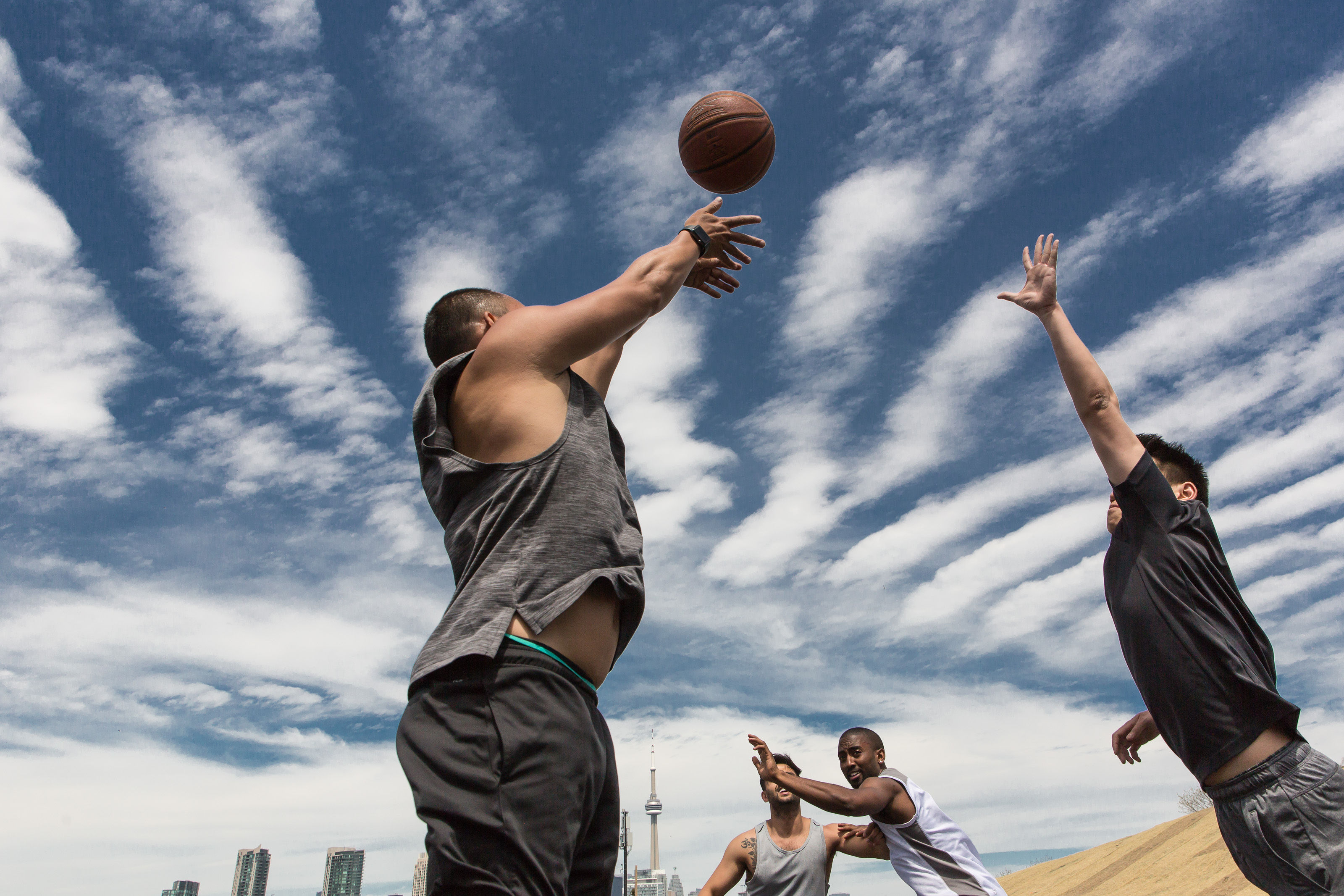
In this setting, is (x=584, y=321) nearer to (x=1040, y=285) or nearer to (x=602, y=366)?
(x=602, y=366)

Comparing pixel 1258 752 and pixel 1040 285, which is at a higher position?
pixel 1040 285

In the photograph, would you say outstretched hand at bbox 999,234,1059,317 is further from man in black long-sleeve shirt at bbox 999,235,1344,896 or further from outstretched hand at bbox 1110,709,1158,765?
outstretched hand at bbox 1110,709,1158,765

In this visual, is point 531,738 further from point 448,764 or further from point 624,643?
point 624,643

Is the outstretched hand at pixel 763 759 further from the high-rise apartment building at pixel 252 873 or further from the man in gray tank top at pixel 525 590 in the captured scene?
the high-rise apartment building at pixel 252 873

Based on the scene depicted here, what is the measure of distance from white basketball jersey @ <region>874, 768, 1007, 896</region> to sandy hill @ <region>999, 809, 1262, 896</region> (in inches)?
631

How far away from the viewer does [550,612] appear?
6.57 feet

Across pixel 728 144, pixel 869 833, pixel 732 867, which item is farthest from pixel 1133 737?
pixel 732 867

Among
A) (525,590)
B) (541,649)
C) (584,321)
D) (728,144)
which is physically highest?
(728,144)

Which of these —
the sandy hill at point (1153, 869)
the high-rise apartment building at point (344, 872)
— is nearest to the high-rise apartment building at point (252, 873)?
the high-rise apartment building at point (344, 872)

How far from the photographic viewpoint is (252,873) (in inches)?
6964

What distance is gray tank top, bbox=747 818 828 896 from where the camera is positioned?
7.08m

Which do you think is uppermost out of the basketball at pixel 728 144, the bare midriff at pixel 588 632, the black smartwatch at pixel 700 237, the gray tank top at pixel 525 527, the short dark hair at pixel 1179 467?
the basketball at pixel 728 144

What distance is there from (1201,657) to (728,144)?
3.23 m

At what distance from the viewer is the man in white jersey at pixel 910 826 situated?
5434mm
